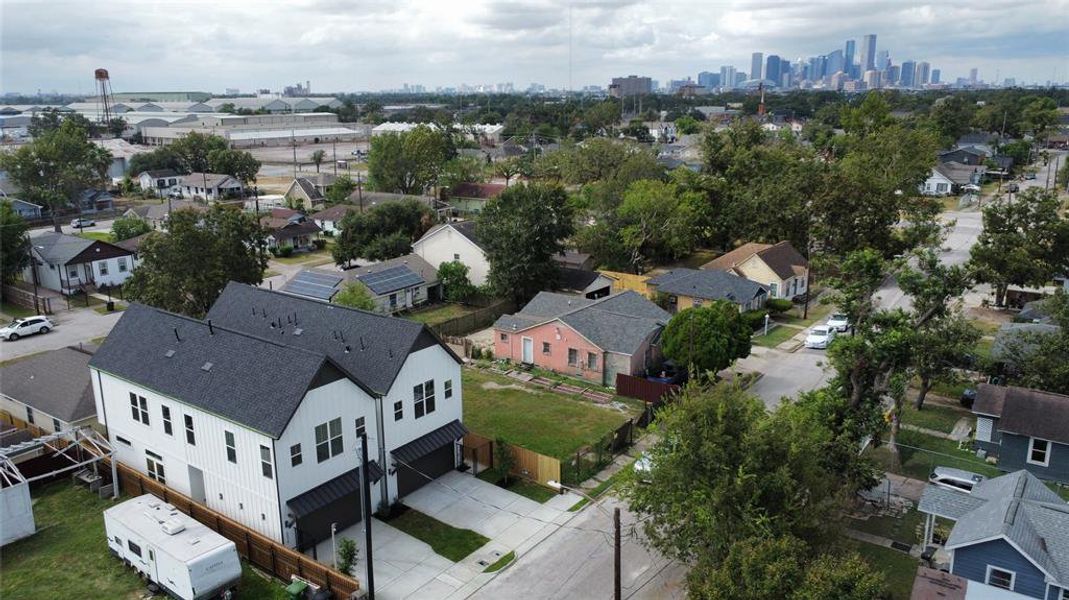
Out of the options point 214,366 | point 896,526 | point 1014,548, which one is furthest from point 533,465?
point 1014,548

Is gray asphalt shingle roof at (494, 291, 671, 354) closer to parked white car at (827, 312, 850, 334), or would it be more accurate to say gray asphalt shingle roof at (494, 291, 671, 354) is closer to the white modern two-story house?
parked white car at (827, 312, 850, 334)

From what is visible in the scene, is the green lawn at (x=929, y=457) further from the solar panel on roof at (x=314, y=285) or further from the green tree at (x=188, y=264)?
the green tree at (x=188, y=264)

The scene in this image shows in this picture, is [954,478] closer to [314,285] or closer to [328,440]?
[328,440]

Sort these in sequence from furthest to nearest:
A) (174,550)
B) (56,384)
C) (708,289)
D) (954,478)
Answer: (708,289) → (56,384) → (954,478) → (174,550)

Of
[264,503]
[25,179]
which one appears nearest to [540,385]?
[264,503]

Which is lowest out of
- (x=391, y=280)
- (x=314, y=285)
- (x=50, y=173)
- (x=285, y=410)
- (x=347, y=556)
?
(x=347, y=556)

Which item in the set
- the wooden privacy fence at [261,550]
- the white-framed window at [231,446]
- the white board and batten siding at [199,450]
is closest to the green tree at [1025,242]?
the wooden privacy fence at [261,550]

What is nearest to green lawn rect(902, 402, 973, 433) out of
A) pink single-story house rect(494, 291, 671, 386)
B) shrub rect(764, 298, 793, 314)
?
pink single-story house rect(494, 291, 671, 386)

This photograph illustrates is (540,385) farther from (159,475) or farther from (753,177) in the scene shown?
(753,177)

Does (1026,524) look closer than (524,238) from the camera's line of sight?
Yes
